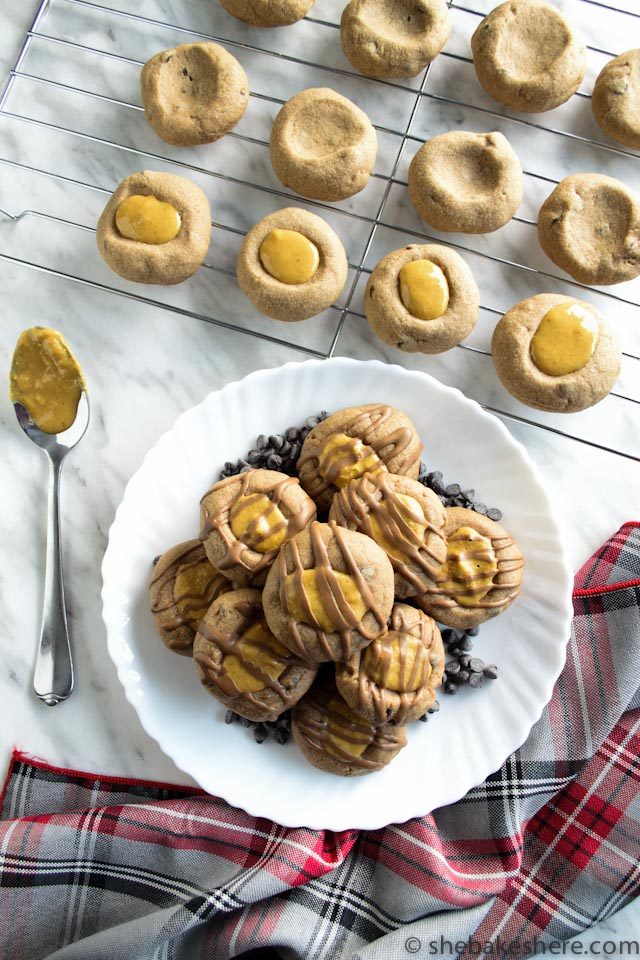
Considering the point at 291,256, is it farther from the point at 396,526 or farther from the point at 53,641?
the point at 53,641

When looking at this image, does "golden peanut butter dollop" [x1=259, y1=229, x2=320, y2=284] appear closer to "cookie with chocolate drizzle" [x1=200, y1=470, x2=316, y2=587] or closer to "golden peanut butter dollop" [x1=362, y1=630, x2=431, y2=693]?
"cookie with chocolate drizzle" [x1=200, y1=470, x2=316, y2=587]

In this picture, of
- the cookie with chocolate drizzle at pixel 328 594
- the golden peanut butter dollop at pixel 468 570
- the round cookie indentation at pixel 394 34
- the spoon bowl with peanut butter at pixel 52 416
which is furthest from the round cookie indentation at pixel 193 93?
the golden peanut butter dollop at pixel 468 570

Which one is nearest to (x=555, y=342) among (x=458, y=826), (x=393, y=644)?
(x=393, y=644)

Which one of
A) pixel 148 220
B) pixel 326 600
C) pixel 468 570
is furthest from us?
pixel 148 220

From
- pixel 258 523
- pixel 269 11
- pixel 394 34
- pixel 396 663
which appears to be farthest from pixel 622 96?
pixel 396 663

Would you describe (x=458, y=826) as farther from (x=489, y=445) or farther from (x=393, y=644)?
(x=489, y=445)

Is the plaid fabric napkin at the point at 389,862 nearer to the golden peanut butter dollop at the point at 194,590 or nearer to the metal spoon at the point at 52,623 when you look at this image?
the metal spoon at the point at 52,623
